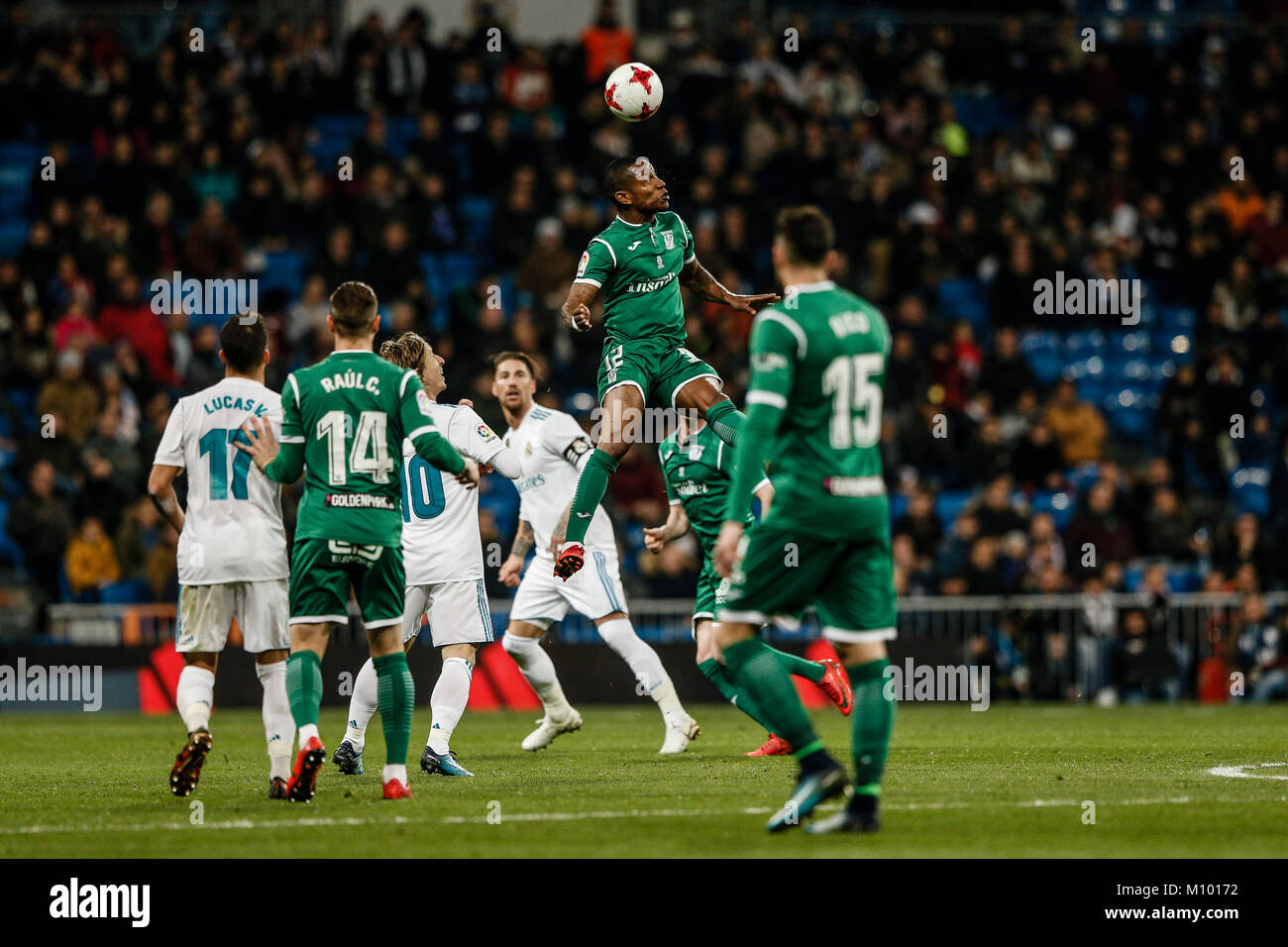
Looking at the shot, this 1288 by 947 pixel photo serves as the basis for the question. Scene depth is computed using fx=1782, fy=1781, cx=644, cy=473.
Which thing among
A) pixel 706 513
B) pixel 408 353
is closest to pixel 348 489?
pixel 408 353

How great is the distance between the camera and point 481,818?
7.98 metres

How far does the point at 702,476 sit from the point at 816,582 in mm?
4491

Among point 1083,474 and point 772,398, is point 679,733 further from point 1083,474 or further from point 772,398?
point 1083,474

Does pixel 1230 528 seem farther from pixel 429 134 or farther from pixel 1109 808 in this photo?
pixel 1109 808

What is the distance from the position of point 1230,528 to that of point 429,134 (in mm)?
11283

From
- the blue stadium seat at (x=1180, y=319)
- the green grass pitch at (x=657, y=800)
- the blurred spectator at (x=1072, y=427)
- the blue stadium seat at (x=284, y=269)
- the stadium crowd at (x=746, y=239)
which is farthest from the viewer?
the blue stadium seat at (x=1180, y=319)

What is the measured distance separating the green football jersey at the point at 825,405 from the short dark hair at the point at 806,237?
0.12 meters

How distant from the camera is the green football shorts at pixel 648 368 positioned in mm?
Answer: 11367

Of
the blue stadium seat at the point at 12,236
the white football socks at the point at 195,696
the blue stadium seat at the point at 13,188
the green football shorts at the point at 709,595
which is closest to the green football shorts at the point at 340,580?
the white football socks at the point at 195,696

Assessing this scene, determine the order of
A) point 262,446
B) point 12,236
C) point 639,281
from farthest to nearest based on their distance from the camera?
point 12,236, point 639,281, point 262,446

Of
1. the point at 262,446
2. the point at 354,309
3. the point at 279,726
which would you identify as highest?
the point at 354,309

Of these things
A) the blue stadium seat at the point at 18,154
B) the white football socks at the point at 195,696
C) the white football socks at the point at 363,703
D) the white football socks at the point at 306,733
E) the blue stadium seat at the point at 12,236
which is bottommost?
the white football socks at the point at 363,703

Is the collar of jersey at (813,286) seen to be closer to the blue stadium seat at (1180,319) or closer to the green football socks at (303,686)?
the green football socks at (303,686)
